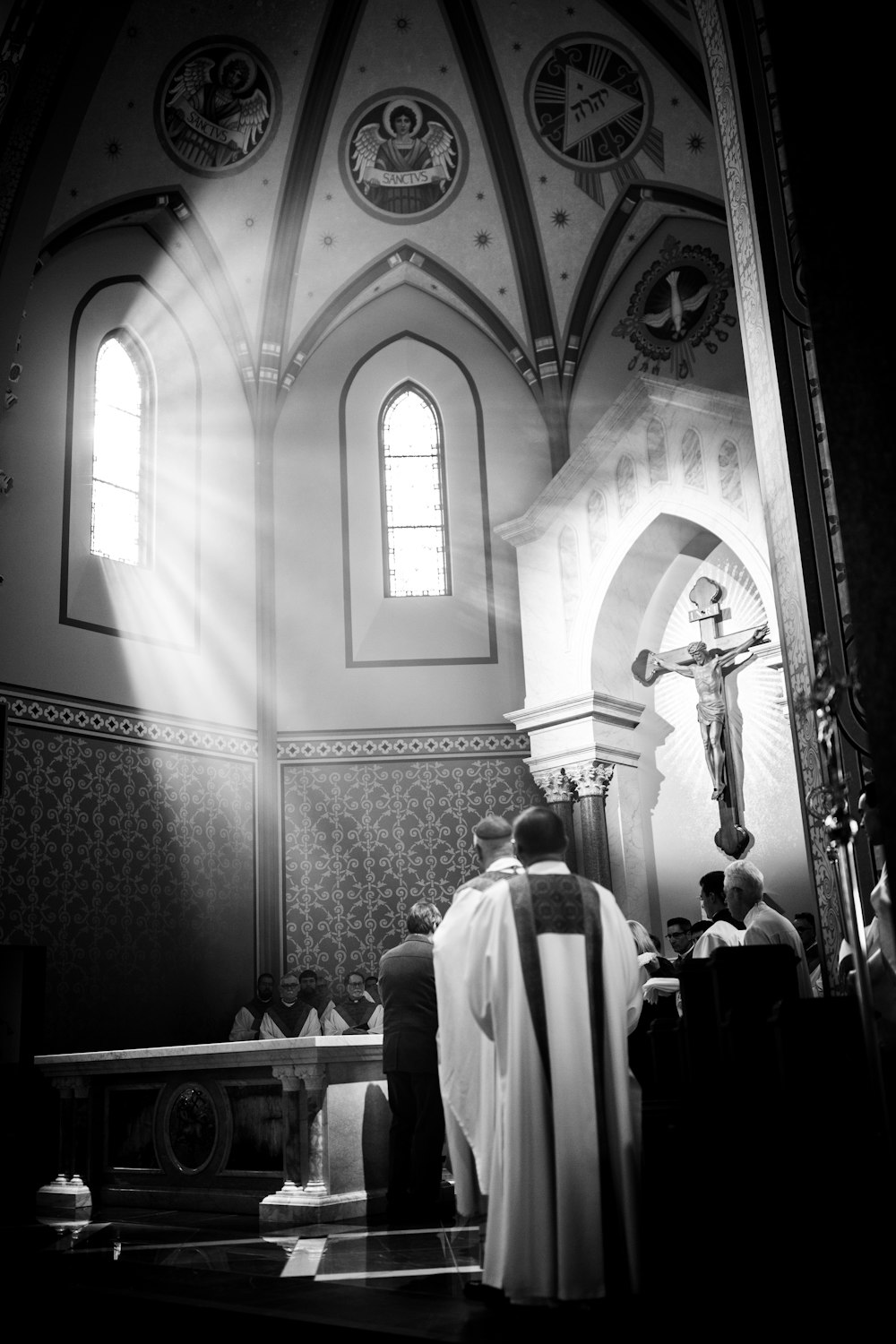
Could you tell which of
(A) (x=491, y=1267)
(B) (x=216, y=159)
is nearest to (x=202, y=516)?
(B) (x=216, y=159)

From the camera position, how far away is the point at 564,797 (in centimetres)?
1126

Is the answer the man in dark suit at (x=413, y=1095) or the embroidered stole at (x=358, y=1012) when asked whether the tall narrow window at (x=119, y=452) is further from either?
the man in dark suit at (x=413, y=1095)

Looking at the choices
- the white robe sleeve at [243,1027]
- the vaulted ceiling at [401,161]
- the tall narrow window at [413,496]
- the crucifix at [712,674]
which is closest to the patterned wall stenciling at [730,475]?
the crucifix at [712,674]

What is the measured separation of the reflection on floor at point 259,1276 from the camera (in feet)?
12.5

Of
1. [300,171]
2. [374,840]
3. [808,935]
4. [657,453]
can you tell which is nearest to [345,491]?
[300,171]

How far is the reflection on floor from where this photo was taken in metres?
3.82

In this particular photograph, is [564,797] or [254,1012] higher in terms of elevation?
[564,797]

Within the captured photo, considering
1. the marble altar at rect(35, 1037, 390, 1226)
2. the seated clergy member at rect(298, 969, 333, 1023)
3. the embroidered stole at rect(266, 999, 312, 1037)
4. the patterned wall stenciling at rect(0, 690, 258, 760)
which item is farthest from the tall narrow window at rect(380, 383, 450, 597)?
the marble altar at rect(35, 1037, 390, 1226)

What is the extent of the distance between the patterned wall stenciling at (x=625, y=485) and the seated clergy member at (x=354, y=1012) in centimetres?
495

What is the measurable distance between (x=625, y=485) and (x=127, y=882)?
579 centimetres

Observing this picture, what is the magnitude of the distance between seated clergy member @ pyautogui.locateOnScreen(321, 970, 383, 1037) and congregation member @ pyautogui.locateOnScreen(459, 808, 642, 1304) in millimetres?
6251

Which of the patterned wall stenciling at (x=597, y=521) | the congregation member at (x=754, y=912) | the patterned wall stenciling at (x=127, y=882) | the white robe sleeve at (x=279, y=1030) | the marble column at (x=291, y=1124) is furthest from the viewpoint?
the patterned wall stenciling at (x=597, y=521)

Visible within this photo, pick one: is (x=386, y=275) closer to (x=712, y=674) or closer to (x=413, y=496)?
(x=413, y=496)

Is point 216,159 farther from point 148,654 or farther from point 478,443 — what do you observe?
point 148,654
